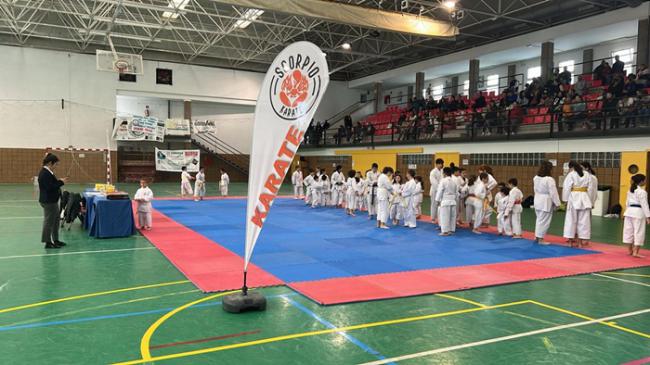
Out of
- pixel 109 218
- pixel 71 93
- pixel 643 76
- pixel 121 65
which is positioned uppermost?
pixel 121 65

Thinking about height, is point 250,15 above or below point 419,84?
above

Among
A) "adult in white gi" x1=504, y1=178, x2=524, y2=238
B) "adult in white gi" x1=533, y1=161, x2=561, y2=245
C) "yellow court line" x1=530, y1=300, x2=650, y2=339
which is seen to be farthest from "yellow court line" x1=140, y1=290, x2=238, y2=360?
"adult in white gi" x1=504, y1=178, x2=524, y2=238

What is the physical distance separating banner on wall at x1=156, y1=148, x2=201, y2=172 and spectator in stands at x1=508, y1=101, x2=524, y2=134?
1711cm

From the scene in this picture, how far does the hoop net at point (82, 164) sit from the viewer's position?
2531cm

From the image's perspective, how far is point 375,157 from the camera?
2430cm

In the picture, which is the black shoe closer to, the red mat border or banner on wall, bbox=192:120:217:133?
the red mat border

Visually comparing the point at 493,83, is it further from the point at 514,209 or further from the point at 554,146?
the point at 514,209

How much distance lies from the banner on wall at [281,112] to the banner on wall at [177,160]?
2249cm

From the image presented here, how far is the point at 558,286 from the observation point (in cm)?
616

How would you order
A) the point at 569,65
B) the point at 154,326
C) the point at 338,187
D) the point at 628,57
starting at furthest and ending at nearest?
1. the point at 569,65
2. the point at 628,57
3. the point at 338,187
4. the point at 154,326

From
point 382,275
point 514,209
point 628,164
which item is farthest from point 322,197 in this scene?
point 382,275

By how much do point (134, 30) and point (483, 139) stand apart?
19204mm

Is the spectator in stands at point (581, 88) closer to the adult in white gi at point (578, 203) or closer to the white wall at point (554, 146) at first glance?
the white wall at point (554, 146)

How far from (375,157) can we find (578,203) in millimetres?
15809
